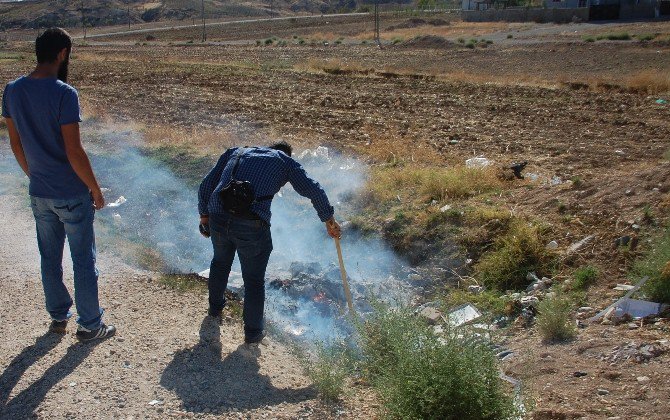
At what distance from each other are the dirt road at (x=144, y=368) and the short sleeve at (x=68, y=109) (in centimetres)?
155

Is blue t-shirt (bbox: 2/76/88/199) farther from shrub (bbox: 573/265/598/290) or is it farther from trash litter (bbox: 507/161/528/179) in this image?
trash litter (bbox: 507/161/528/179)

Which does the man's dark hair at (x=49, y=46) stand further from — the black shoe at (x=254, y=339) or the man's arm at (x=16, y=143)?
the black shoe at (x=254, y=339)

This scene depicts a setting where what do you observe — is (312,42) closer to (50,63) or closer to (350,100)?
(350,100)

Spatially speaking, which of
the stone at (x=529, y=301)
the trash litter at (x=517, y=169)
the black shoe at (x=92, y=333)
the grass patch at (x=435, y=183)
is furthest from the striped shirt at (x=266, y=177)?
the trash litter at (x=517, y=169)

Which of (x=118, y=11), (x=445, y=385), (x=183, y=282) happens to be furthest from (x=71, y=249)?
(x=118, y=11)

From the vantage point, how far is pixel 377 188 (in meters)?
9.12

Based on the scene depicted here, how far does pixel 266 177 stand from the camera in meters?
5.07

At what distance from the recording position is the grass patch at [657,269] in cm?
555

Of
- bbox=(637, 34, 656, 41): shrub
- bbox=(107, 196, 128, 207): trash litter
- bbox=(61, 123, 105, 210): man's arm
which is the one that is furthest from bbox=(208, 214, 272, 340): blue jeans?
bbox=(637, 34, 656, 41): shrub

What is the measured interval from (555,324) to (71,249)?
339 centimetres

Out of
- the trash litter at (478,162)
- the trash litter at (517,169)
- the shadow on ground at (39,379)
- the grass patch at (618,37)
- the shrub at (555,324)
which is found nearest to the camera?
the shadow on ground at (39,379)

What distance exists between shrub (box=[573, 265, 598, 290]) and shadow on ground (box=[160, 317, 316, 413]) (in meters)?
2.76

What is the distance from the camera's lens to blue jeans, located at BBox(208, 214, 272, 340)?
5.10m

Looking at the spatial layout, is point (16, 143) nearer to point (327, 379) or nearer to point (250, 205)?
point (250, 205)
